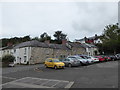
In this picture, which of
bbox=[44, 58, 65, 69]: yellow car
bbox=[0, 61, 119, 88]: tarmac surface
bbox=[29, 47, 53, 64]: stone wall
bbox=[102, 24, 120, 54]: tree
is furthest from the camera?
bbox=[102, 24, 120, 54]: tree

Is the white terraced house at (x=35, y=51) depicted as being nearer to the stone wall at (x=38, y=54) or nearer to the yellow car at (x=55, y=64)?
Result: the stone wall at (x=38, y=54)

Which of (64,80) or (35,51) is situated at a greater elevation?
(35,51)

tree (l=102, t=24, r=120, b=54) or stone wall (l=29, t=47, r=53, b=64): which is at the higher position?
tree (l=102, t=24, r=120, b=54)

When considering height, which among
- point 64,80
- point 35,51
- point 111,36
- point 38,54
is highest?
point 111,36

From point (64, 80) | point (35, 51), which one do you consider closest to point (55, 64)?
point (64, 80)

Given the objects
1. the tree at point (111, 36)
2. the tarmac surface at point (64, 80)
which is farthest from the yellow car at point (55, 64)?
the tree at point (111, 36)

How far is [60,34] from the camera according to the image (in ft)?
341

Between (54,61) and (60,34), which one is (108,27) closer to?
(54,61)

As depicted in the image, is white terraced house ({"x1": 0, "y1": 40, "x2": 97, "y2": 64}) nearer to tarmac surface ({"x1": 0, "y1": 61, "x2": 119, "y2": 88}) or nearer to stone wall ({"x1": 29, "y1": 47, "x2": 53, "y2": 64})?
Result: stone wall ({"x1": 29, "y1": 47, "x2": 53, "y2": 64})

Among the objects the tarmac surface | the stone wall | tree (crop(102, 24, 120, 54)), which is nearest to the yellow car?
the tarmac surface

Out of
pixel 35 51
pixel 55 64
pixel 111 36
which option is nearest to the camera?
pixel 55 64

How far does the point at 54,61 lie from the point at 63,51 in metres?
27.6

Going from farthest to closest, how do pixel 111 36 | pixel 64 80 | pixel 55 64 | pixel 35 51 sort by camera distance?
pixel 111 36 → pixel 35 51 → pixel 55 64 → pixel 64 80

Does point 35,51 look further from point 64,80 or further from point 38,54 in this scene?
point 64,80
